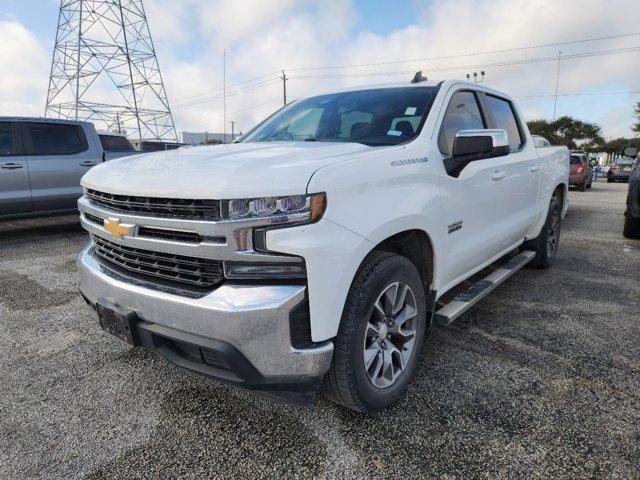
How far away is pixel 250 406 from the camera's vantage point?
248 centimetres

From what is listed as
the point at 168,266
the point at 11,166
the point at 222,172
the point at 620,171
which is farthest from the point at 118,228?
the point at 620,171

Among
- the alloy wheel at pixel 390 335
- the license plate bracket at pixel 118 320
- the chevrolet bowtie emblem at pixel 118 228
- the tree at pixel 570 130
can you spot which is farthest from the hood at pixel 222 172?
the tree at pixel 570 130

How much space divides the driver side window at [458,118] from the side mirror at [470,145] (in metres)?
0.08

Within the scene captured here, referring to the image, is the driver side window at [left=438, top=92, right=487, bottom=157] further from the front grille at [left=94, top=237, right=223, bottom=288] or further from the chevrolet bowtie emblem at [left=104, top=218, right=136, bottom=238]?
the chevrolet bowtie emblem at [left=104, top=218, right=136, bottom=238]

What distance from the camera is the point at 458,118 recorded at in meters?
3.19

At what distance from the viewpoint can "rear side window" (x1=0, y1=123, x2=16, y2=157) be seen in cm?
663

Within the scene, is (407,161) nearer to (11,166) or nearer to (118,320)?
(118,320)

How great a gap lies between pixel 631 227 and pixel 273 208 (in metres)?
7.35

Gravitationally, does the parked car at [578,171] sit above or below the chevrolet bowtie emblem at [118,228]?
below

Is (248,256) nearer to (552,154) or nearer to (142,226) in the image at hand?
(142,226)

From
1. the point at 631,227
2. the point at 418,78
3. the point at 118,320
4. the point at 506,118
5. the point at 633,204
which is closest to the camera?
the point at 118,320

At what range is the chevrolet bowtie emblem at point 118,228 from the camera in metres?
2.16

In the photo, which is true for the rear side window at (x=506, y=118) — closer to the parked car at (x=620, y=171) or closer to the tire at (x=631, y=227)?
the tire at (x=631, y=227)

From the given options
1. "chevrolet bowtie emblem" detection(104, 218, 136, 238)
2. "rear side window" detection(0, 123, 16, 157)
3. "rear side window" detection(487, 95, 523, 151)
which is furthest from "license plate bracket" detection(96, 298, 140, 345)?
"rear side window" detection(0, 123, 16, 157)
